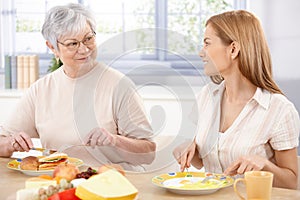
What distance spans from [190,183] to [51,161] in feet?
1.61

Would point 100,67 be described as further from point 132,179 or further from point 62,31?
point 132,179

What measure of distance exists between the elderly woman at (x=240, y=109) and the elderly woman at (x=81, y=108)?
0.72 feet

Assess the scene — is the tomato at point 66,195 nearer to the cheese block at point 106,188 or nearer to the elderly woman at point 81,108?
the cheese block at point 106,188

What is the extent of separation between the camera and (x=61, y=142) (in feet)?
7.86

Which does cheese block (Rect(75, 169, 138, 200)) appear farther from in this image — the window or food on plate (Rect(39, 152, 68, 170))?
the window

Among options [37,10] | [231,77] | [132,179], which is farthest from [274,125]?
[37,10]

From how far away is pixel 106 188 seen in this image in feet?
4.77

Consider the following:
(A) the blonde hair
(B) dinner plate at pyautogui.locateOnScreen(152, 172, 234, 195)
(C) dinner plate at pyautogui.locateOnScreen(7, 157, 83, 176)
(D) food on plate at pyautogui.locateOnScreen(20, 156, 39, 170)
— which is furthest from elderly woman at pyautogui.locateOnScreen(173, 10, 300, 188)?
(D) food on plate at pyautogui.locateOnScreen(20, 156, 39, 170)

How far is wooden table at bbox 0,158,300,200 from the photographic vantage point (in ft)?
5.63

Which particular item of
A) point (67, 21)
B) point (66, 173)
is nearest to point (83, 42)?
point (67, 21)

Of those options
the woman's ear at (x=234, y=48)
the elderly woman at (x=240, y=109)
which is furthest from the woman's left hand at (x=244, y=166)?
the woman's ear at (x=234, y=48)

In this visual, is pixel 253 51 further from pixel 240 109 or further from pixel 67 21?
pixel 67 21

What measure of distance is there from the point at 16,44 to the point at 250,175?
3167mm

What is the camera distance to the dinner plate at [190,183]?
1.73 metres
